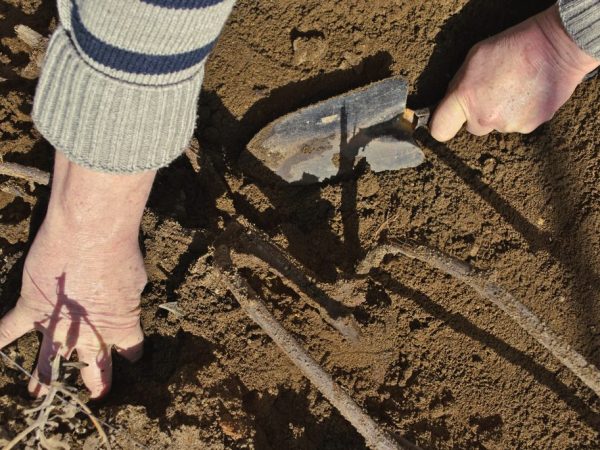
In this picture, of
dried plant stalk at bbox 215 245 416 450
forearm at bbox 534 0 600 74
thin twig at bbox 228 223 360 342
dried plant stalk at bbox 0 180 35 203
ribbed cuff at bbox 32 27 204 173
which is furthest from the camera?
forearm at bbox 534 0 600 74

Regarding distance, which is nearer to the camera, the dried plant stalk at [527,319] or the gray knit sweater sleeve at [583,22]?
the dried plant stalk at [527,319]

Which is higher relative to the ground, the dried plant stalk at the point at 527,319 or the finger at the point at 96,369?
the dried plant stalk at the point at 527,319

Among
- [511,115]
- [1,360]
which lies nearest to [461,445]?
[511,115]

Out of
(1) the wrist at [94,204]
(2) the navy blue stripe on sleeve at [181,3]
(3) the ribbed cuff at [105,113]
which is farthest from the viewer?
(1) the wrist at [94,204]

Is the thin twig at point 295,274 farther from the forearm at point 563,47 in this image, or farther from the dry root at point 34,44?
the forearm at point 563,47

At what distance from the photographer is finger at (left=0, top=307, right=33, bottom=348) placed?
5.37 ft

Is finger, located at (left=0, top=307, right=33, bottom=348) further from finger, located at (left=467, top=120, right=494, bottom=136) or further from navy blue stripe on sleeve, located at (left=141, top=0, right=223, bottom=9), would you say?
finger, located at (left=467, top=120, right=494, bottom=136)

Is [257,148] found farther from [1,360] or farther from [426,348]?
[1,360]

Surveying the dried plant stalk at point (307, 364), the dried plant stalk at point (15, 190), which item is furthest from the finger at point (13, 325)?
the dried plant stalk at point (307, 364)

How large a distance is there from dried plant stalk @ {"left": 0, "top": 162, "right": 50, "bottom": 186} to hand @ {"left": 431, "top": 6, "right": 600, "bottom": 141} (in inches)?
51.3

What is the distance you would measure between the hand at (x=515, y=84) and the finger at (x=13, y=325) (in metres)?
1.46

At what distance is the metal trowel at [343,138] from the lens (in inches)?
79.2

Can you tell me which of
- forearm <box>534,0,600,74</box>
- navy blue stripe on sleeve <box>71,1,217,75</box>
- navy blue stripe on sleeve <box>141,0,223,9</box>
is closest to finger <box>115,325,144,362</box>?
navy blue stripe on sleeve <box>71,1,217,75</box>

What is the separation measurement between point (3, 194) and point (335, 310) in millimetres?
1103
